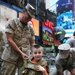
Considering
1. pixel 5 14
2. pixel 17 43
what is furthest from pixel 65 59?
pixel 5 14

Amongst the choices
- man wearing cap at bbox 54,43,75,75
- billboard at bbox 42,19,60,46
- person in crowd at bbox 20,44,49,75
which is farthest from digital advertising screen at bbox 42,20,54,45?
person in crowd at bbox 20,44,49,75

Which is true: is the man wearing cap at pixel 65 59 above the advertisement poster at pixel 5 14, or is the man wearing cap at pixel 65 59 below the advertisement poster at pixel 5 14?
below

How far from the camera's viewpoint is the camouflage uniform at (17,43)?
4457 mm

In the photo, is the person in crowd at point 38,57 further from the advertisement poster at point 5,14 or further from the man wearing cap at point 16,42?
the advertisement poster at point 5,14

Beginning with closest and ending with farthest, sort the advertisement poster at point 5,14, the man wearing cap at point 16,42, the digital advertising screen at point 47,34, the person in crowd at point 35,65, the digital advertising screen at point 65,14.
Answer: the person in crowd at point 35,65 < the man wearing cap at point 16,42 < the advertisement poster at point 5,14 < the digital advertising screen at point 47,34 < the digital advertising screen at point 65,14

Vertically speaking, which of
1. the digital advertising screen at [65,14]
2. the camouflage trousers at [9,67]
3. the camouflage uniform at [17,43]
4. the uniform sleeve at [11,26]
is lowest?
the camouflage trousers at [9,67]

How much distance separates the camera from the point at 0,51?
5.53 m

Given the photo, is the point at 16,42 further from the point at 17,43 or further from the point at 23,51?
the point at 23,51

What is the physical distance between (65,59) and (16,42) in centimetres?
88

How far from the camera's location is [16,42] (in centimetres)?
450

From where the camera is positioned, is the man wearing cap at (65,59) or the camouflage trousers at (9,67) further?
the man wearing cap at (65,59)

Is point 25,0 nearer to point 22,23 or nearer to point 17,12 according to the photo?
point 17,12

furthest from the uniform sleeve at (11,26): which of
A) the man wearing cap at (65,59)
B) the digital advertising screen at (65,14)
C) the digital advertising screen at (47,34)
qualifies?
the digital advertising screen at (65,14)

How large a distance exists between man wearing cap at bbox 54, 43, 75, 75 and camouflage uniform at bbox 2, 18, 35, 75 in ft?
1.85
